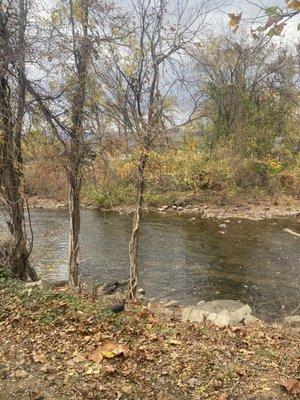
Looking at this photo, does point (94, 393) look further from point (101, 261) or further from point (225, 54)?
point (225, 54)

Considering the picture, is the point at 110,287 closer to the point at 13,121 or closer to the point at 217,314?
the point at 217,314

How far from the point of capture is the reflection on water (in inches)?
432

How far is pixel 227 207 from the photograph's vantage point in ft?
77.2

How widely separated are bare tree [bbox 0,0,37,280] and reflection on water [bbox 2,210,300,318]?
3014 mm

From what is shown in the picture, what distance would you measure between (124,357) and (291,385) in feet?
5.67

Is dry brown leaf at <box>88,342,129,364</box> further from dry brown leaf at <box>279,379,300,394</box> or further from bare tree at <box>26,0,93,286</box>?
bare tree at <box>26,0,93,286</box>

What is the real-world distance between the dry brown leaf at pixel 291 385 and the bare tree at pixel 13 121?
19.8ft

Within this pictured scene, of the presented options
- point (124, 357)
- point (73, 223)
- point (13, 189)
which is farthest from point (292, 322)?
point (13, 189)

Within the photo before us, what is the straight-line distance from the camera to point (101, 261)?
44.8 feet

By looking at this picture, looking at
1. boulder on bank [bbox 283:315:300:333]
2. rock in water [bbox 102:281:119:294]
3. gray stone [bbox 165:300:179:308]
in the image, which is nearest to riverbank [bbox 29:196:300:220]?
rock in water [bbox 102:281:119:294]

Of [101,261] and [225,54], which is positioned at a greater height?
[225,54]

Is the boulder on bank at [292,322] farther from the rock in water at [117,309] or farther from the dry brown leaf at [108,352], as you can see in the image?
the dry brown leaf at [108,352]

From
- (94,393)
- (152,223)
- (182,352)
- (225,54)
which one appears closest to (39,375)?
(94,393)

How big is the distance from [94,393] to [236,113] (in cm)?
2583
